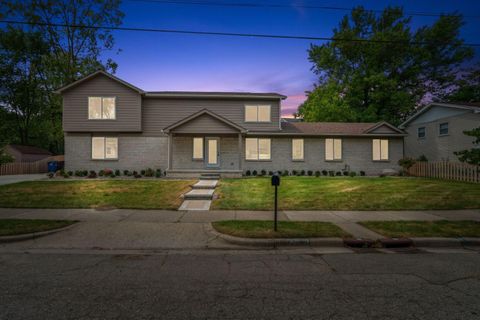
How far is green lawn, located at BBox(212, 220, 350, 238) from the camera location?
5.39 meters

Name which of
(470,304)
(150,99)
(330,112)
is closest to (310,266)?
(470,304)

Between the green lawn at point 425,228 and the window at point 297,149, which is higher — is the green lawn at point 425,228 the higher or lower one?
the lower one

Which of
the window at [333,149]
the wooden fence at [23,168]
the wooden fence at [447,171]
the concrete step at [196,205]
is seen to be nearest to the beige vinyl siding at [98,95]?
the wooden fence at [23,168]

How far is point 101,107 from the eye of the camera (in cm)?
1839

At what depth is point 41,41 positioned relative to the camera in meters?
31.5

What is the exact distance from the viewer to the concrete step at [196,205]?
8.56 metres

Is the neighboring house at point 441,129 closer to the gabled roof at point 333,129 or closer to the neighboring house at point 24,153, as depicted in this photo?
the gabled roof at point 333,129

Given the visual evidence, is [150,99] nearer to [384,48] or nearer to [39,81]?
[39,81]

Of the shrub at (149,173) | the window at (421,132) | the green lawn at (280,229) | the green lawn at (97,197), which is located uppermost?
the window at (421,132)

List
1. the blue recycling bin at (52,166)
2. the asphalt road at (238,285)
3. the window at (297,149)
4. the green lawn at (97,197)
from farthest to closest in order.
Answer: the window at (297,149) < the blue recycling bin at (52,166) < the green lawn at (97,197) < the asphalt road at (238,285)

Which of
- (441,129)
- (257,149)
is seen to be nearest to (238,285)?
(257,149)

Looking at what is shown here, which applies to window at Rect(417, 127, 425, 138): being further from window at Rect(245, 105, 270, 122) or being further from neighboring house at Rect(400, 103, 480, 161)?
window at Rect(245, 105, 270, 122)

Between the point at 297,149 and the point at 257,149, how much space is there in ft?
11.6

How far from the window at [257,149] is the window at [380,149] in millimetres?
9717
